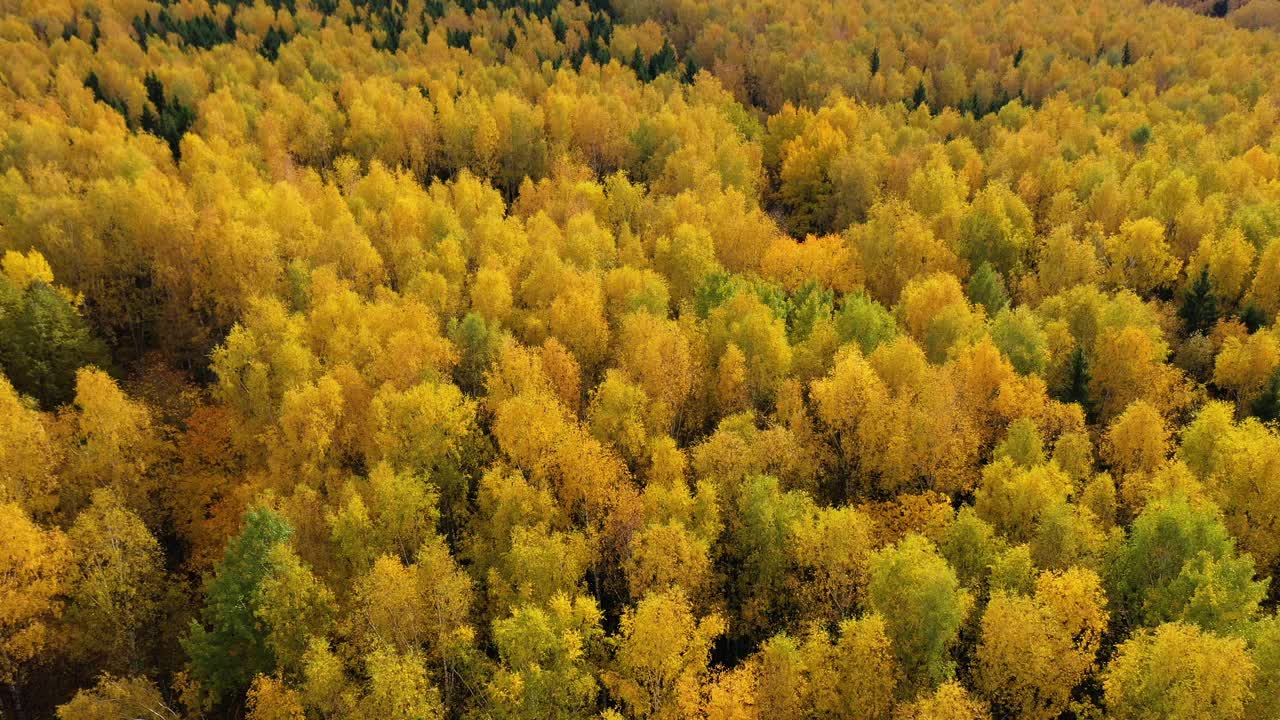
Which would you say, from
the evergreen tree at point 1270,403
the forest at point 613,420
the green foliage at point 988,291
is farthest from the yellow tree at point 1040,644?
the green foliage at point 988,291

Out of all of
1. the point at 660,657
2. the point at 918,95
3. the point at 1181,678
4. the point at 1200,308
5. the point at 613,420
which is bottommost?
the point at 660,657

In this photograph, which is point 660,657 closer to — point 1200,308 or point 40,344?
point 40,344

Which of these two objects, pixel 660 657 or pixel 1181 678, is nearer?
pixel 1181 678

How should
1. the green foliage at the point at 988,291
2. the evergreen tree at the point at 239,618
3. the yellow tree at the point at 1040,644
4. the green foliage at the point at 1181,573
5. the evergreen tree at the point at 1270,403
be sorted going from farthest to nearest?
the green foliage at the point at 988,291 < the evergreen tree at the point at 1270,403 < the evergreen tree at the point at 239,618 < the green foliage at the point at 1181,573 < the yellow tree at the point at 1040,644

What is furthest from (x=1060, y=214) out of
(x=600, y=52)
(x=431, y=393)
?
(x=600, y=52)

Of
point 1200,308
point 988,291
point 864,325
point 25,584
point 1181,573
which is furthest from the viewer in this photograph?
point 988,291

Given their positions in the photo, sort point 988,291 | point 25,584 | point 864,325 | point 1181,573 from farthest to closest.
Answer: point 988,291 → point 864,325 → point 25,584 → point 1181,573

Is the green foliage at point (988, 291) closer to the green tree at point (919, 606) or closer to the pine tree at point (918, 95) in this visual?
the green tree at point (919, 606)

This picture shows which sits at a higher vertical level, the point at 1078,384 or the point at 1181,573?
the point at 1181,573

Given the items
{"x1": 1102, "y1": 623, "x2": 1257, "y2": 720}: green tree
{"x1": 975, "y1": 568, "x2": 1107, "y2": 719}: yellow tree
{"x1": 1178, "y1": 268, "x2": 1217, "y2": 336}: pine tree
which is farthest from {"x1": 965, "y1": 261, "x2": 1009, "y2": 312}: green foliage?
{"x1": 1102, "y1": 623, "x2": 1257, "y2": 720}: green tree

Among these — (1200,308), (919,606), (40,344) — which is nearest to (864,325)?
(919,606)
